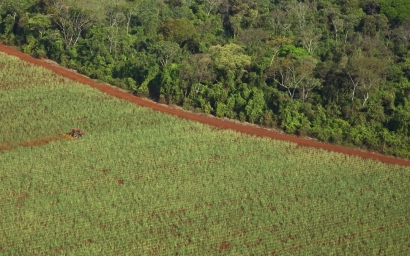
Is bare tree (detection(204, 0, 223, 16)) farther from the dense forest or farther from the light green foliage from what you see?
the light green foliage

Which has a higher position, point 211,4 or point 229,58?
point 211,4

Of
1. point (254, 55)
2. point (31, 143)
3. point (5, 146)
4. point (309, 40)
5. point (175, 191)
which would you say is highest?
point (309, 40)

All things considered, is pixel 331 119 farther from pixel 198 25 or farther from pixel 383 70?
pixel 198 25

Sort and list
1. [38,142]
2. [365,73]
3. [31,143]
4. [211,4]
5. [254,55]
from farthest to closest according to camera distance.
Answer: [211,4] < [254,55] < [365,73] < [38,142] < [31,143]

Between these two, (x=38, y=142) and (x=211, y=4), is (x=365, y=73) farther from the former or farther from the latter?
(x=211, y=4)

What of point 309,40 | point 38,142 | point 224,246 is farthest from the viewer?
point 309,40

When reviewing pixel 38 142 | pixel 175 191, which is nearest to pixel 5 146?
pixel 38 142

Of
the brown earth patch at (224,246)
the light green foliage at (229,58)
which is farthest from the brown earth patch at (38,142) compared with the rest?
the brown earth patch at (224,246)

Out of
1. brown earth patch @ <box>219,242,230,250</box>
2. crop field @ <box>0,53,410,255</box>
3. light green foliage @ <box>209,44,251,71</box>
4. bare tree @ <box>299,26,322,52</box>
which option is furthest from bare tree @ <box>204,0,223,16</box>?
brown earth patch @ <box>219,242,230,250</box>
